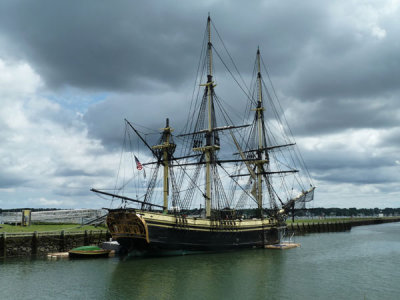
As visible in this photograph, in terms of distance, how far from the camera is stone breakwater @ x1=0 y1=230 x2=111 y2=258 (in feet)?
127

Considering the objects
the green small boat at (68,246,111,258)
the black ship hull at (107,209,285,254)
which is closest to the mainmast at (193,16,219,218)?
the black ship hull at (107,209,285,254)

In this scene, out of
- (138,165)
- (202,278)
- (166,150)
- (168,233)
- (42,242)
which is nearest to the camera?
(202,278)

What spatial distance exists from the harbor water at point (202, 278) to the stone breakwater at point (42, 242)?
1761 millimetres

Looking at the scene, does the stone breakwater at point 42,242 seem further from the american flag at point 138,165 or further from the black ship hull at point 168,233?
the american flag at point 138,165

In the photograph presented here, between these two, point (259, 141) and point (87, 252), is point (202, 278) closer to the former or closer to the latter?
point (87, 252)

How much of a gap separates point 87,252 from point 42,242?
18.5ft

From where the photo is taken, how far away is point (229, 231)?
1848 inches

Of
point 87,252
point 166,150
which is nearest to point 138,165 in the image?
point 166,150

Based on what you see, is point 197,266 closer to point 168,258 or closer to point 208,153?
point 168,258

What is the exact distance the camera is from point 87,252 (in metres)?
40.0

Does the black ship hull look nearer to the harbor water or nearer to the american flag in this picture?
the harbor water

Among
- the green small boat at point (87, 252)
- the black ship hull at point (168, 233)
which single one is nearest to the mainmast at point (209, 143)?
the black ship hull at point (168, 233)

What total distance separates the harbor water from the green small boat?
137 cm

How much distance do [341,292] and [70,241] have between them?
31.2 metres
